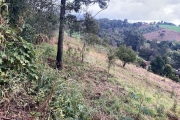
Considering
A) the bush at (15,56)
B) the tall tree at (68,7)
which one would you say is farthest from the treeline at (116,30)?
the bush at (15,56)

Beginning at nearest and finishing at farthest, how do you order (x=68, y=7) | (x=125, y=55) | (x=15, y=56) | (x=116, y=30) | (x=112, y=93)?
(x=15, y=56), (x=112, y=93), (x=68, y=7), (x=125, y=55), (x=116, y=30)

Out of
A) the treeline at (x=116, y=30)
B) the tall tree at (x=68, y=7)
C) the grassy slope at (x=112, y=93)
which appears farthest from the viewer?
the treeline at (x=116, y=30)

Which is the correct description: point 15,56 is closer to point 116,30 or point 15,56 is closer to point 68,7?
point 68,7

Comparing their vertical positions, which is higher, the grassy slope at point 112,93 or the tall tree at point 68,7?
the tall tree at point 68,7

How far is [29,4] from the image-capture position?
6930 mm

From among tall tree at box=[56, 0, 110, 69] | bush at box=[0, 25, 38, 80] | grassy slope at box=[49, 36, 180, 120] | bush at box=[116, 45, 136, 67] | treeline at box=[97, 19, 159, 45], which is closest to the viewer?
bush at box=[0, 25, 38, 80]

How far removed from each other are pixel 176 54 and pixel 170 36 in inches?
1584

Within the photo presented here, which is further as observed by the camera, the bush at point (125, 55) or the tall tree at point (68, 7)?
the bush at point (125, 55)

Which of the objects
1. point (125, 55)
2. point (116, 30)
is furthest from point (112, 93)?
point (116, 30)

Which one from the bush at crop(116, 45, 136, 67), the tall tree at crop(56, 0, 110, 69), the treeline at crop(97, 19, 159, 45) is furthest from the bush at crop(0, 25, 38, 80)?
the treeline at crop(97, 19, 159, 45)

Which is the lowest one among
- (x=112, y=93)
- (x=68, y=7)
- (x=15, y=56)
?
(x=112, y=93)

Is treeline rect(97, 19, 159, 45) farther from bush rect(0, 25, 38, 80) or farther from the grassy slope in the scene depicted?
bush rect(0, 25, 38, 80)

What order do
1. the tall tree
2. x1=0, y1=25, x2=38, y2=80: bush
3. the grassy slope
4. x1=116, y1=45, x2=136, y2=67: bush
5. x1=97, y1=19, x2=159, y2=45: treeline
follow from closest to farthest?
1. x1=0, y1=25, x2=38, y2=80: bush
2. the grassy slope
3. the tall tree
4. x1=116, y1=45, x2=136, y2=67: bush
5. x1=97, y1=19, x2=159, y2=45: treeline

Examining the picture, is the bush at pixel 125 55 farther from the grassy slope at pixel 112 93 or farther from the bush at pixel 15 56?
the bush at pixel 15 56
